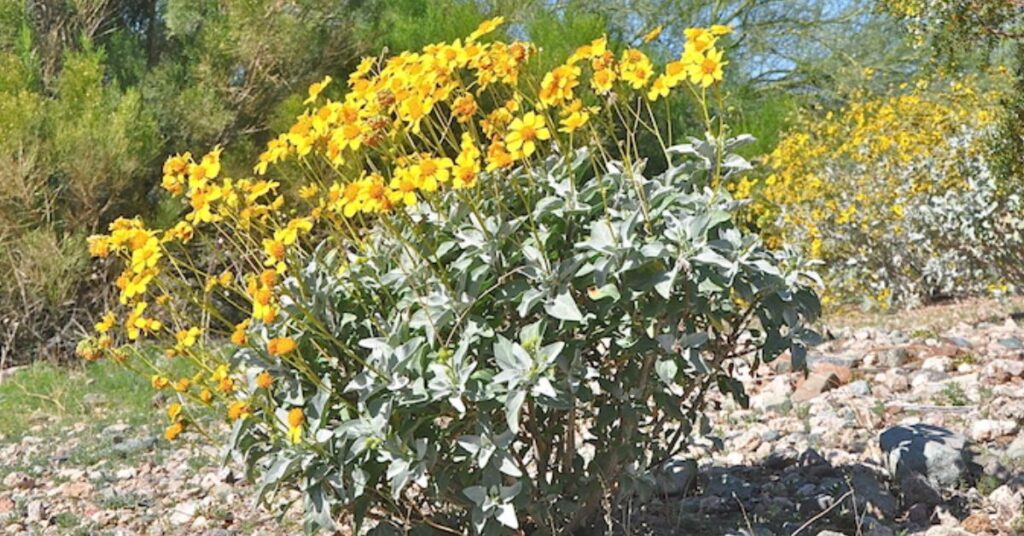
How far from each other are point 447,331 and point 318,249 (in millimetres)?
346

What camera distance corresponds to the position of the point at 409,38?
32.1 feet

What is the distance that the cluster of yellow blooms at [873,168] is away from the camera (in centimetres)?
695

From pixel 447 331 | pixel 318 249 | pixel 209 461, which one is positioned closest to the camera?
pixel 447 331

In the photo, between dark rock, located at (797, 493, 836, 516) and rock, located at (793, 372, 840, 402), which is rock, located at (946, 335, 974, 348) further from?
dark rock, located at (797, 493, 836, 516)

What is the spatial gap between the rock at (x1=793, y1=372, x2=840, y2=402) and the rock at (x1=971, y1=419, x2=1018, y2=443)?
84 cm

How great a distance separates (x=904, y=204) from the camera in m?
7.06

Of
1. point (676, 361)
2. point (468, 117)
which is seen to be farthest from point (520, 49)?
point (676, 361)

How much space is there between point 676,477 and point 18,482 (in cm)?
250

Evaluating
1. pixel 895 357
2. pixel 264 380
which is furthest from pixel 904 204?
pixel 264 380

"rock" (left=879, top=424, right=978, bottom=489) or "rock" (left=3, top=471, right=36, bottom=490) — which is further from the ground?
"rock" (left=879, top=424, right=978, bottom=489)

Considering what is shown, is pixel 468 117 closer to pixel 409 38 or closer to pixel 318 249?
pixel 318 249

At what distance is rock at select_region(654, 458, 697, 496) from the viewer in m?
2.81

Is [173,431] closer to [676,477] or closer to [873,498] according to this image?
[676,477]

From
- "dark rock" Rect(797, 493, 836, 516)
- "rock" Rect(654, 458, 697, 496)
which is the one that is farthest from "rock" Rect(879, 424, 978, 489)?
"rock" Rect(654, 458, 697, 496)
